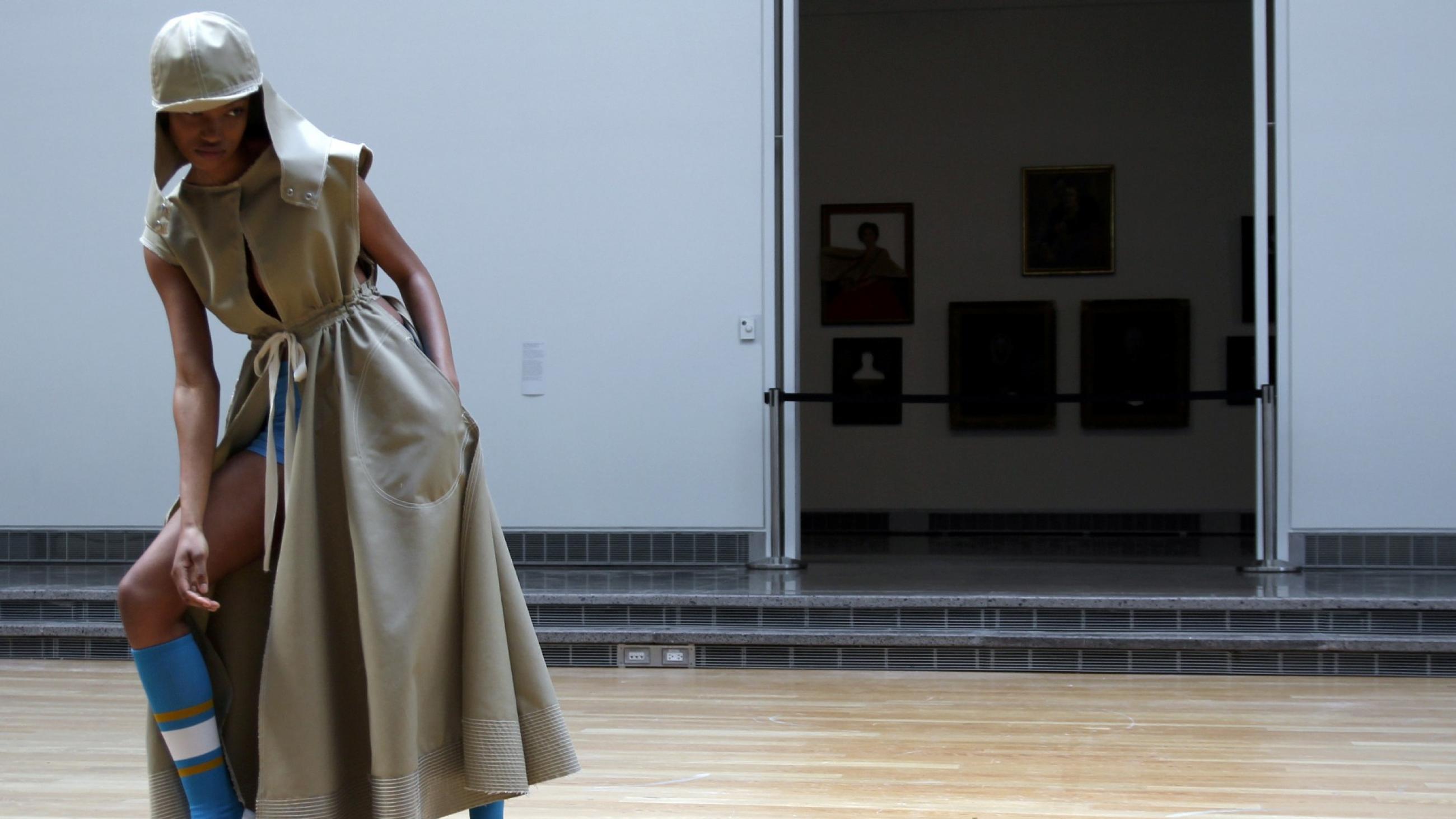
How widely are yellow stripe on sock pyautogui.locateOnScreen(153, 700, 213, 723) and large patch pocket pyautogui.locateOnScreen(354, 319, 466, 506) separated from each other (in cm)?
39

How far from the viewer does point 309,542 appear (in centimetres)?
185

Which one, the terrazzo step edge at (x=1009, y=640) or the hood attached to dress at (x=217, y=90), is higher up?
the hood attached to dress at (x=217, y=90)

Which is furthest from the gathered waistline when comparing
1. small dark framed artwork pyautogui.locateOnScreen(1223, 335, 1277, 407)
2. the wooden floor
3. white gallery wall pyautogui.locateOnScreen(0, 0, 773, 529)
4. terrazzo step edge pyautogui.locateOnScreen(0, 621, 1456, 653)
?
small dark framed artwork pyautogui.locateOnScreen(1223, 335, 1277, 407)

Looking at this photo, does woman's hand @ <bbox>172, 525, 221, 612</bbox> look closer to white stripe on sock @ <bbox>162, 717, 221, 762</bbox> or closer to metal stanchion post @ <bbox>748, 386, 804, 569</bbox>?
white stripe on sock @ <bbox>162, 717, 221, 762</bbox>

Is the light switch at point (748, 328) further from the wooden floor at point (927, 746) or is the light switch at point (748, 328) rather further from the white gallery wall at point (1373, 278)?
the white gallery wall at point (1373, 278)

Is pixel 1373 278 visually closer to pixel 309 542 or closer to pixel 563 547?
pixel 563 547

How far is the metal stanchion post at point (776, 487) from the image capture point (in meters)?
5.94

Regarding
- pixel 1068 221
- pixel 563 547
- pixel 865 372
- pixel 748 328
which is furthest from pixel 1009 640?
pixel 1068 221

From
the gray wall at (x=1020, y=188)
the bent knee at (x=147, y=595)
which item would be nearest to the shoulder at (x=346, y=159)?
the bent knee at (x=147, y=595)

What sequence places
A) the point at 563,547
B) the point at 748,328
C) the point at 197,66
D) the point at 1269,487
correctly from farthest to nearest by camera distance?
the point at 563,547, the point at 748,328, the point at 1269,487, the point at 197,66

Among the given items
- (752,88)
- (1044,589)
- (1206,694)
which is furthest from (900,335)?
(1206,694)

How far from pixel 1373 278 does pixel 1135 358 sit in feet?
12.4

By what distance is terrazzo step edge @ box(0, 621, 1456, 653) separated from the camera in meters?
4.48

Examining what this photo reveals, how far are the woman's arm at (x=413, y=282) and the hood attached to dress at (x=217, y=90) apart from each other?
0.17 meters
